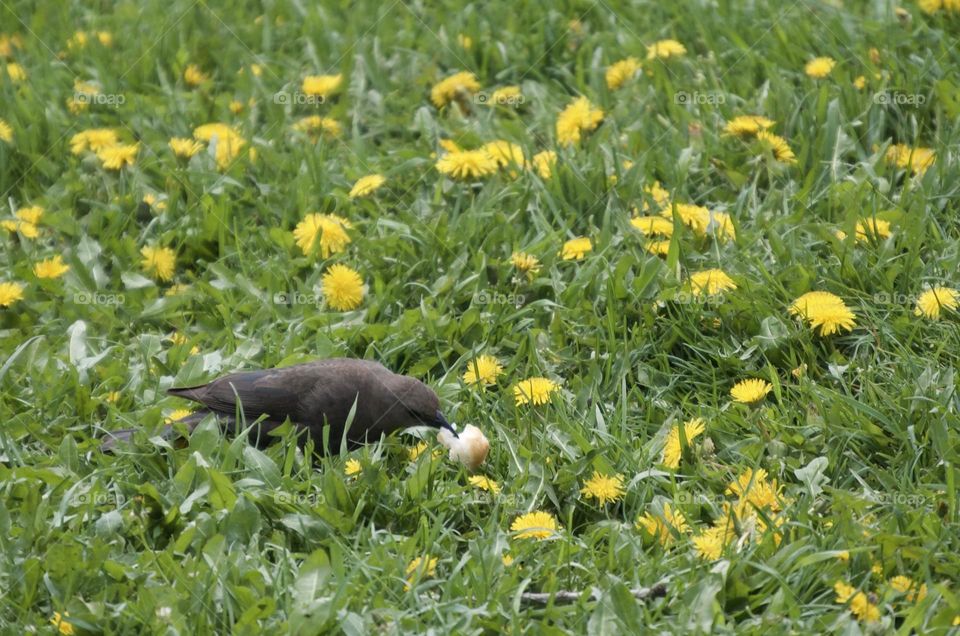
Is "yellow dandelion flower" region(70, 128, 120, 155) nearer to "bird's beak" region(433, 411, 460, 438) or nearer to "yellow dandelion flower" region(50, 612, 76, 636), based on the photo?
"bird's beak" region(433, 411, 460, 438)

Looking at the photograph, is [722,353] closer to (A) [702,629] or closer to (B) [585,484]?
(B) [585,484]

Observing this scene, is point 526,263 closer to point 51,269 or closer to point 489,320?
point 489,320

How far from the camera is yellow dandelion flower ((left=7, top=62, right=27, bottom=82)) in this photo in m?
6.52

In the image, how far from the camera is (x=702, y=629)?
3307 millimetres

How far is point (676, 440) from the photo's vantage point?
4.12 m

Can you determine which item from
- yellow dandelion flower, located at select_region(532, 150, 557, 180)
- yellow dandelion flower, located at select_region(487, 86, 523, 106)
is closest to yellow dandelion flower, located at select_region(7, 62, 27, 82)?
yellow dandelion flower, located at select_region(487, 86, 523, 106)

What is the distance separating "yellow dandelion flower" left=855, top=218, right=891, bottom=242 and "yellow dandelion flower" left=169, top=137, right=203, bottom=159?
2977mm

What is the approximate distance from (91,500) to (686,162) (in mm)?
2828

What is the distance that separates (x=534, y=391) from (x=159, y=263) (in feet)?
6.07

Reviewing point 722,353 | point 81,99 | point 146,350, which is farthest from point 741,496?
point 81,99

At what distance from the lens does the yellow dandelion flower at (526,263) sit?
494 cm

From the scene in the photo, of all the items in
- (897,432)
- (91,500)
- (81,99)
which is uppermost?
(81,99)

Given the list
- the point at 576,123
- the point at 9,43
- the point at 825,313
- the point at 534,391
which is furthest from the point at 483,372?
the point at 9,43

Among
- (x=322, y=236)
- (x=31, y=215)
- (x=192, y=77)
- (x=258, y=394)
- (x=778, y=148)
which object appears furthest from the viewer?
(x=192, y=77)
